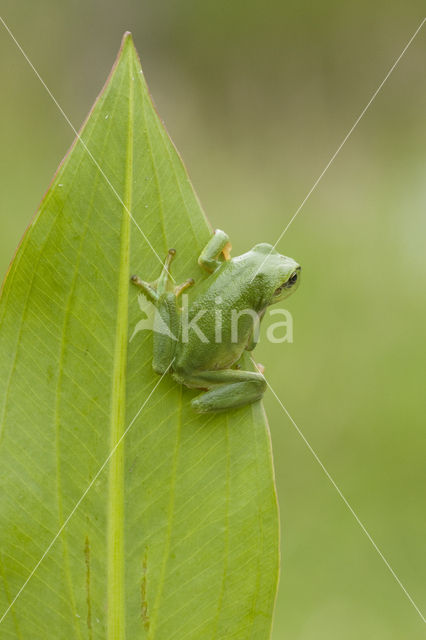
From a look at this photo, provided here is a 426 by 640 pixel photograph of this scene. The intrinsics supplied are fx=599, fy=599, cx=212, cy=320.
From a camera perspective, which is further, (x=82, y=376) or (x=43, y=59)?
(x=43, y=59)

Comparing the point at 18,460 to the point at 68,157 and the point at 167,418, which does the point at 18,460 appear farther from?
the point at 68,157

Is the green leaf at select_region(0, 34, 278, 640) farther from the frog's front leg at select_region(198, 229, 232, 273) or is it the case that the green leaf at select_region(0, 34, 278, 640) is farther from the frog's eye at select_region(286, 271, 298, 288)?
the frog's eye at select_region(286, 271, 298, 288)

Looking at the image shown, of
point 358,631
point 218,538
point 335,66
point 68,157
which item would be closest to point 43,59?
point 335,66

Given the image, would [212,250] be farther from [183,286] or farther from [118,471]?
[118,471]

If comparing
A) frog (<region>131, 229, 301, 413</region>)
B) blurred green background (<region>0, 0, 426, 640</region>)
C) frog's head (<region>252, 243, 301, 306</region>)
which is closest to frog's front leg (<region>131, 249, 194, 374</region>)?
frog (<region>131, 229, 301, 413</region>)

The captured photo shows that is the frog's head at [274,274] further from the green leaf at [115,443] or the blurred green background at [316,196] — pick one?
the blurred green background at [316,196]

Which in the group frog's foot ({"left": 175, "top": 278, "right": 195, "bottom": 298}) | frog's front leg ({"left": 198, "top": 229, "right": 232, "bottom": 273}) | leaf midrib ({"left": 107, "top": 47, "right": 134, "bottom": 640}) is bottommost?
leaf midrib ({"left": 107, "top": 47, "right": 134, "bottom": 640})
